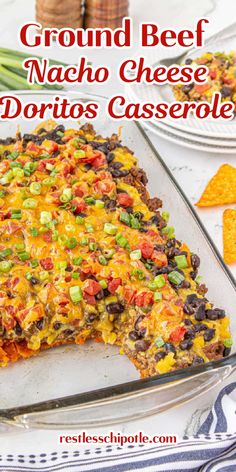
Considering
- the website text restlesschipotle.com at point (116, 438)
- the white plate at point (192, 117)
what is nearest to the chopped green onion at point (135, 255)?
the website text restlesschipotle.com at point (116, 438)

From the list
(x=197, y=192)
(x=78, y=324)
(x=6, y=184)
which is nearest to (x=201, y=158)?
(x=197, y=192)

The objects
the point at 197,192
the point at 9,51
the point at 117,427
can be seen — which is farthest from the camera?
the point at 9,51

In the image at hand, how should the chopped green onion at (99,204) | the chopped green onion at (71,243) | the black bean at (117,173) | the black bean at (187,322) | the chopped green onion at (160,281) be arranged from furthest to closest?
the black bean at (117,173), the chopped green onion at (99,204), the chopped green onion at (71,243), the chopped green onion at (160,281), the black bean at (187,322)

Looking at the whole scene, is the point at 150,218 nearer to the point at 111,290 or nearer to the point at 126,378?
the point at 111,290

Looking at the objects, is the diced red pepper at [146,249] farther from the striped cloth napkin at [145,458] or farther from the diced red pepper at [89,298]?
the striped cloth napkin at [145,458]

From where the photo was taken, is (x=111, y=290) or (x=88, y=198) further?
(x=88, y=198)

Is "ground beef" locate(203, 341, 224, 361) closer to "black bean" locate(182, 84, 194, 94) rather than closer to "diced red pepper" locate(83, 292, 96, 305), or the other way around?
"diced red pepper" locate(83, 292, 96, 305)
